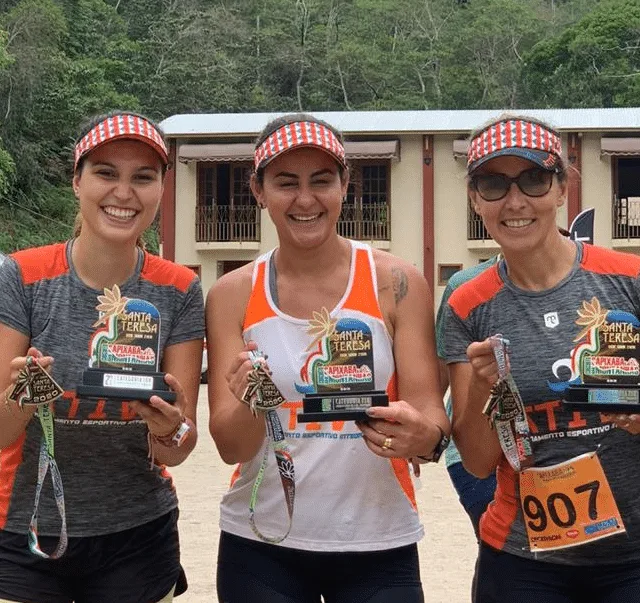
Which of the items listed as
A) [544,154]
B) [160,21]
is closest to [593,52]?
[160,21]

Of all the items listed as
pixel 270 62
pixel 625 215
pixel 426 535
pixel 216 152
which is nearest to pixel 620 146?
pixel 625 215

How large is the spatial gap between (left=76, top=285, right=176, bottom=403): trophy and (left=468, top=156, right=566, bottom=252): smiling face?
3.74 ft

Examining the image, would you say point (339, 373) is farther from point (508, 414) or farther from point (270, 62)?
point (270, 62)

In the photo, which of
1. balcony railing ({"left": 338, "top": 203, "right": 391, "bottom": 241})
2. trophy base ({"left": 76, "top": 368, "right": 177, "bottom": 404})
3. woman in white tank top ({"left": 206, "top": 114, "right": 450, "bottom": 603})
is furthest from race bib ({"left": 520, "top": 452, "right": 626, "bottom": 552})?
balcony railing ({"left": 338, "top": 203, "right": 391, "bottom": 241})

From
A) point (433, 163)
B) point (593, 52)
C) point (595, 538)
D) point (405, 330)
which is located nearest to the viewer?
point (595, 538)

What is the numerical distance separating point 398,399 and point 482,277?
486 millimetres

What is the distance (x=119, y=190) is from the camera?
3559 millimetres

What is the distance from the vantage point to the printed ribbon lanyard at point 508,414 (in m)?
3.20

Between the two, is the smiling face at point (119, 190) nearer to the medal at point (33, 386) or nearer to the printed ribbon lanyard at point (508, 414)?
the medal at point (33, 386)

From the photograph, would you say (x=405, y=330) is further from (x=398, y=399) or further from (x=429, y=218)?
(x=429, y=218)

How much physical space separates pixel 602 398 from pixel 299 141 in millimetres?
1251

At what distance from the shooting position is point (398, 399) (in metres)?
3.53

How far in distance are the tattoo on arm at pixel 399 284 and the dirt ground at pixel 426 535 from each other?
380 cm

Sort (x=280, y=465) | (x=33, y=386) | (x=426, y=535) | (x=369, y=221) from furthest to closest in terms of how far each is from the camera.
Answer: (x=369, y=221)
(x=426, y=535)
(x=280, y=465)
(x=33, y=386)
